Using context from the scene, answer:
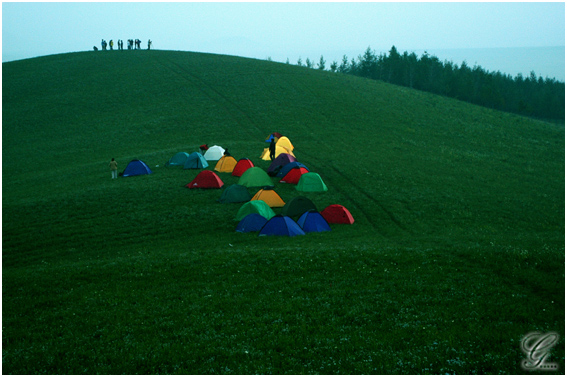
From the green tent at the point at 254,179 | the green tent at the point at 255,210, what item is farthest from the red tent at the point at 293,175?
the green tent at the point at 255,210

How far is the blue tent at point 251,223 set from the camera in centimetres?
2344

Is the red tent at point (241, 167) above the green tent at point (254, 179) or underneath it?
above

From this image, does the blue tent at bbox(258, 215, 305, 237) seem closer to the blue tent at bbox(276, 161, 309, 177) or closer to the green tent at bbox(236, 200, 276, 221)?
the green tent at bbox(236, 200, 276, 221)

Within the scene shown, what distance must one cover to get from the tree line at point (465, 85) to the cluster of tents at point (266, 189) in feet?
330

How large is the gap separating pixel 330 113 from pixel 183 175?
3252 cm

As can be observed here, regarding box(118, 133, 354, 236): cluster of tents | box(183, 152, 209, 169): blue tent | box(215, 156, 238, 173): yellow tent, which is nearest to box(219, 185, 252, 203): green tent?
box(118, 133, 354, 236): cluster of tents

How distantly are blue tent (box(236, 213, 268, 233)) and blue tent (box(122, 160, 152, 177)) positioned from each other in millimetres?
16164

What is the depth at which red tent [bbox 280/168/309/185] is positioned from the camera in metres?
32.4

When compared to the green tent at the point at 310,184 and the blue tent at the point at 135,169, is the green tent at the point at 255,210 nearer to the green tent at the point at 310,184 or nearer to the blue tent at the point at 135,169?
the green tent at the point at 310,184

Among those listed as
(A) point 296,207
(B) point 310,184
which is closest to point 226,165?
(B) point 310,184

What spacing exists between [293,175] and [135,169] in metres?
→ 14.1

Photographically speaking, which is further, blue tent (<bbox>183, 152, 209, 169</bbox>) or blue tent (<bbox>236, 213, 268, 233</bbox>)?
blue tent (<bbox>183, 152, 209, 169</bbox>)

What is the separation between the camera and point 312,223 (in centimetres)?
2377

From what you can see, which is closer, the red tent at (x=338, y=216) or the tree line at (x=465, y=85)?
the red tent at (x=338, y=216)
